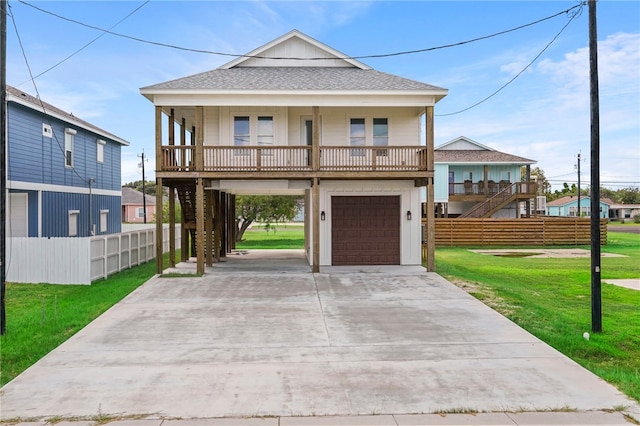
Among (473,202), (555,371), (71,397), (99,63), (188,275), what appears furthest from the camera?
(473,202)

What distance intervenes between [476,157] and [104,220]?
26058 mm

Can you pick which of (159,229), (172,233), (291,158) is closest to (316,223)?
(291,158)

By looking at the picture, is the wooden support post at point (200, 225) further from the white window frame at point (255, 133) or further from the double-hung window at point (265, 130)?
the double-hung window at point (265, 130)

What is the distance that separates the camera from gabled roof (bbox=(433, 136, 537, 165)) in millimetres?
35250

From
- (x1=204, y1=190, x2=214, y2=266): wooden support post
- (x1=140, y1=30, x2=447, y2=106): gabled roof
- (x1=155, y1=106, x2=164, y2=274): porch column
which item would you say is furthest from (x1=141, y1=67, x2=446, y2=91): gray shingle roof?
(x1=204, y1=190, x2=214, y2=266): wooden support post

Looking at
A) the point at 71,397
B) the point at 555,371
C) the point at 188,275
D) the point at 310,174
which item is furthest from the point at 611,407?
the point at 188,275

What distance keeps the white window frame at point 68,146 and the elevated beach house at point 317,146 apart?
7090 millimetres

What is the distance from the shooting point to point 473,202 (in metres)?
36.7

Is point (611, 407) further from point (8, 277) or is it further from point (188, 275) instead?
point (8, 277)

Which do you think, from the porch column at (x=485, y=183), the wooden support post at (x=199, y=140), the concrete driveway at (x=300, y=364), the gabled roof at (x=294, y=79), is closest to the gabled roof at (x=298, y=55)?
the gabled roof at (x=294, y=79)

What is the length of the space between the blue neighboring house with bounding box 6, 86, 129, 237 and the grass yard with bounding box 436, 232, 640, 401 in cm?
1583

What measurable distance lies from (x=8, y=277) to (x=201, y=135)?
698 cm

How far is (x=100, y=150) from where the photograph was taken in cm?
2542

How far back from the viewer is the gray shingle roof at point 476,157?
3525cm
